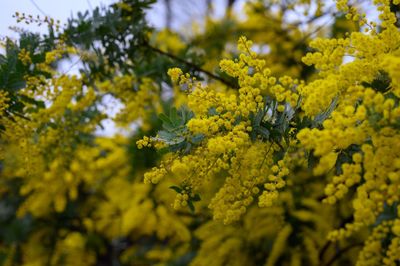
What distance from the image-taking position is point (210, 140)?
2082 mm

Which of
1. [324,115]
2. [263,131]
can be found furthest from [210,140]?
[324,115]

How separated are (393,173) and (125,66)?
240 cm

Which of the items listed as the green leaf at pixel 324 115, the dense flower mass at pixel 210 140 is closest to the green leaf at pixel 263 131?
the dense flower mass at pixel 210 140

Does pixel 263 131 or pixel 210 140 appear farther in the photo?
pixel 263 131

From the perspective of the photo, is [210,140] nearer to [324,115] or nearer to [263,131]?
[263,131]

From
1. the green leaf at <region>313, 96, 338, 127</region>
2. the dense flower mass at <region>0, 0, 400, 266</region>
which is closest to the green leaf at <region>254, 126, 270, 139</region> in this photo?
the dense flower mass at <region>0, 0, 400, 266</region>

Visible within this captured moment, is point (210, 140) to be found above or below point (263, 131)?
below

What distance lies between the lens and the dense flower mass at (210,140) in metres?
2.10

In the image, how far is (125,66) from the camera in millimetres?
3771

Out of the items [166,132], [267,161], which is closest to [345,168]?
[267,161]

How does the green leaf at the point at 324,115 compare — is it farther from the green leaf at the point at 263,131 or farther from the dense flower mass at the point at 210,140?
the green leaf at the point at 263,131

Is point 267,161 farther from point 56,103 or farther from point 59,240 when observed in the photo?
point 59,240

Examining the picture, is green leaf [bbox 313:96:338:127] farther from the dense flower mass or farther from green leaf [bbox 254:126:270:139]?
green leaf [bbox 254:126:270:139]

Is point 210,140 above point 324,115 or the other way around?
the other way around
